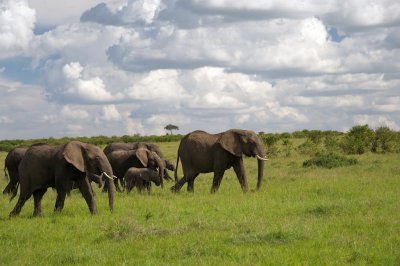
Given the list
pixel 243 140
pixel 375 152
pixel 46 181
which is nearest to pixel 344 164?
pixel 243 140

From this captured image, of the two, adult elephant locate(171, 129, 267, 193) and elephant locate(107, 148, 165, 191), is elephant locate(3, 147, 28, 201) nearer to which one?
elephant locate(107, 148, 165, 191)

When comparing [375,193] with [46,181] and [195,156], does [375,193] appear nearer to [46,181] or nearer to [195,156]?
[195,156]

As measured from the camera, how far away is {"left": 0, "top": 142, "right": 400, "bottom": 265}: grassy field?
1042cm

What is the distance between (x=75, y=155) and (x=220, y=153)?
6633mm

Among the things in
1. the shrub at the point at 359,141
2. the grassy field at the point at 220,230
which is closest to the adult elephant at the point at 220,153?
the grassy field at the point at 220,230

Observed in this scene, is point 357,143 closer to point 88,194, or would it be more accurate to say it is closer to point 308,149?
point 308,149

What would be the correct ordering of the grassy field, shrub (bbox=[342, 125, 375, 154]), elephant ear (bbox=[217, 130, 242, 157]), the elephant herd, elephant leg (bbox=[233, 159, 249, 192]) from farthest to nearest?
shrub (bbox=[342, 125, 375, 154]) → elephant ear (bbox=[217, 130, 242, 157]) → elephant leg (bbox=[233, 159, 249, 192]) → the elephant herd → the grassy field

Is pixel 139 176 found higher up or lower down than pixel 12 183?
higher up

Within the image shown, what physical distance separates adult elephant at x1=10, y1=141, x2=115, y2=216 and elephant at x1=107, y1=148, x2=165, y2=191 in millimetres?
6589

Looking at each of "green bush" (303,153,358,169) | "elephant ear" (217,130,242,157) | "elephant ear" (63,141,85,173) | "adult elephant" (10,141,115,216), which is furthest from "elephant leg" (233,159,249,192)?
"green bush" (303,153,358,169)

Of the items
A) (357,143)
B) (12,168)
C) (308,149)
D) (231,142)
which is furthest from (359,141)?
(12,168)

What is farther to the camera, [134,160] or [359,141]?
[359,141]

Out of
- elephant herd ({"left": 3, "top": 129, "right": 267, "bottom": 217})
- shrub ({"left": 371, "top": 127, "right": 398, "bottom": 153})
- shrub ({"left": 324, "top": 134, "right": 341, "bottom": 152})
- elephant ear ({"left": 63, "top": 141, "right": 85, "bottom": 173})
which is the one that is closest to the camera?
elephant ear ({"left": 63, "top": 141, "right": 85, "bottom": 173})

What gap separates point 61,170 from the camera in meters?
15.8
